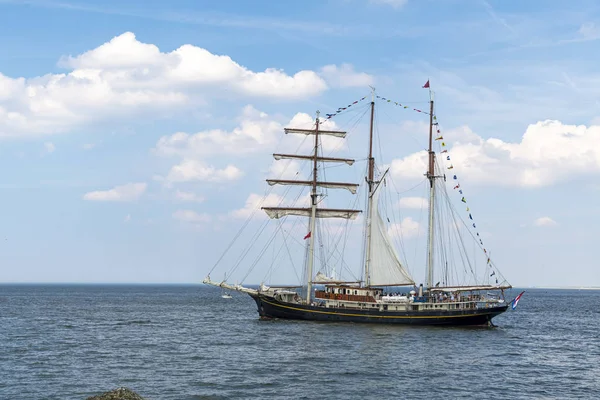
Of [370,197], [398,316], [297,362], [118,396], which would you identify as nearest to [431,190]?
[370,197]

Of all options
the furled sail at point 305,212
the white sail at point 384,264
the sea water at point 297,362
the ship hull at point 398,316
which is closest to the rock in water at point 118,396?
the sea water at point 297,362

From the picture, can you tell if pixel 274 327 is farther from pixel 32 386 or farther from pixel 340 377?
pixel 32 386

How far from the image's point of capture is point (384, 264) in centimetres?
7812

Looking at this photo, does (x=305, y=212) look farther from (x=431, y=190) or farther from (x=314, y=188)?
(x=431, y=190)

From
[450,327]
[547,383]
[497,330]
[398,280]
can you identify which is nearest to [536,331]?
[497,330]

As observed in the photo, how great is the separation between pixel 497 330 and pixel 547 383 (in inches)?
1315

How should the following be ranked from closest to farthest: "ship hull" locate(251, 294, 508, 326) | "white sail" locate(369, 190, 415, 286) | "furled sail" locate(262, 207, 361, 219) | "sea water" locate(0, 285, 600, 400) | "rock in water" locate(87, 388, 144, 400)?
"rock in water" locate(87, 388, 144, 400), "sea water" locate(0, 285, 600, 400), "ship hull" locate(251, 294, 508, 326), "white sail" locate(369, 190, 415, 286), "furled sail" locate(262, 207, 361, 219)

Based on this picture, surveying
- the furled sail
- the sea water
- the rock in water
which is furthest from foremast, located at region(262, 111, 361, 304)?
the rock in water

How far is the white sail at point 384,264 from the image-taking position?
256 ft

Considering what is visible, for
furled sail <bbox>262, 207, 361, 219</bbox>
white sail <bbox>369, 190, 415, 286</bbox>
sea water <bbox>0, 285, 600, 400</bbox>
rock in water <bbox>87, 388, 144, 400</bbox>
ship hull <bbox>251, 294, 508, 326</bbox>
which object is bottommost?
sea water <bbox>0, 285, 600, 400</bbox>

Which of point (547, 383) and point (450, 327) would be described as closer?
point (547, 383)

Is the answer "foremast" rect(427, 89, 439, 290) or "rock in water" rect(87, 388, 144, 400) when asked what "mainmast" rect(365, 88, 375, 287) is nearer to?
"foremast" rect(427, 89, 439, 290)

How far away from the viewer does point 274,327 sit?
2921 inches

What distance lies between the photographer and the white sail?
77.9 meters
